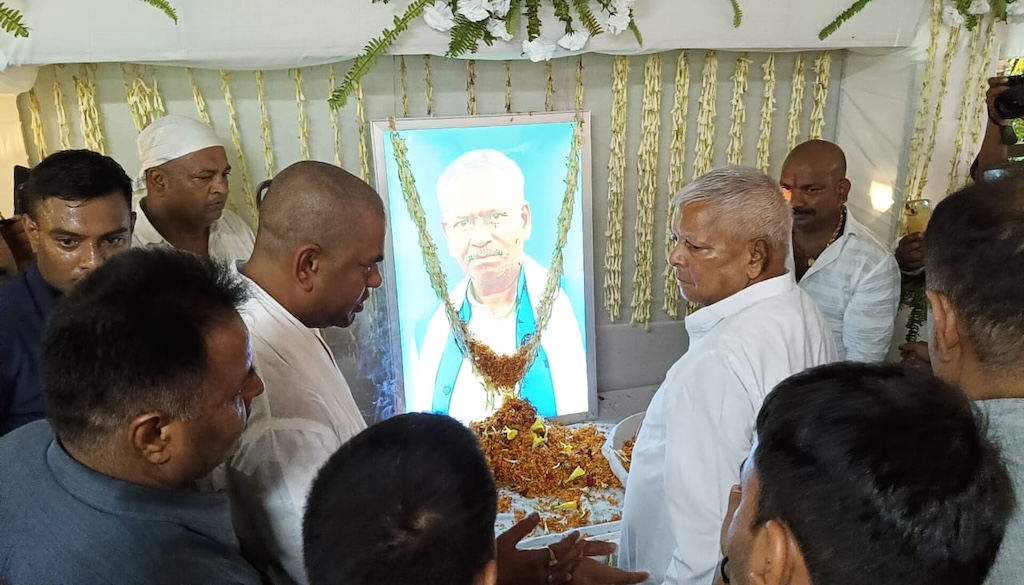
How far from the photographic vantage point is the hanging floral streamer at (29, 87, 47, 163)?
2.59 metres

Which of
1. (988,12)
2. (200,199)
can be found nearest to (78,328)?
(200,199)

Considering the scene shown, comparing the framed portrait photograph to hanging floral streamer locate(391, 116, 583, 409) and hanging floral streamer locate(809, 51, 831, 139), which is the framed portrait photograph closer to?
hanging floral streamer locate(391, 116, 583, 409)

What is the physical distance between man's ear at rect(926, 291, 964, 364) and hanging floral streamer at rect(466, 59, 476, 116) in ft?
7.27

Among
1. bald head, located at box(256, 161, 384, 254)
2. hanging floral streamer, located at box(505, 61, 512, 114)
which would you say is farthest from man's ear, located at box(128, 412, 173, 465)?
hanging floral streamer, located at box(505, 61, 512, 114)

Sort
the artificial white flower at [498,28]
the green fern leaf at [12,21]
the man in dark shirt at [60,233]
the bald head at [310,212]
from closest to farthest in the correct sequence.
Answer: the bald head at [310,212] < the man in dark shirt at [60,233] < the green fern leaf at [12,21] < the artificial white flower at [498,28]

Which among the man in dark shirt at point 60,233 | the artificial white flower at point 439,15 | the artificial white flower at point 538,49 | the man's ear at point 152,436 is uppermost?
the artificial white flower at point 439,15

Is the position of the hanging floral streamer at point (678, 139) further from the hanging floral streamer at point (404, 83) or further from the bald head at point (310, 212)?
the bald head at point (310, 212)

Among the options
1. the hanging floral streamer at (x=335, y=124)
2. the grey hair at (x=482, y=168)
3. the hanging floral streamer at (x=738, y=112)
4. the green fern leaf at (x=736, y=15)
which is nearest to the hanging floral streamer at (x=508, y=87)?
the grey hair at (x=482, y=168)

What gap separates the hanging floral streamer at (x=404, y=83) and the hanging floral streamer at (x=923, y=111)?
2.54 m

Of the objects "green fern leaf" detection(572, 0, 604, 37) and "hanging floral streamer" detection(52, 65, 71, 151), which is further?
"green fern leaf" detection(572, 0, 604, 37)

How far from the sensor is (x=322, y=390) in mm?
1315

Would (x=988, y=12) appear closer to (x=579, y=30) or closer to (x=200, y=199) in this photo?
(x=579, y=30)

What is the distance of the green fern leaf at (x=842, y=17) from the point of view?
3043 mm

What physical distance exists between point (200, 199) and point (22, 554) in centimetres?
185
